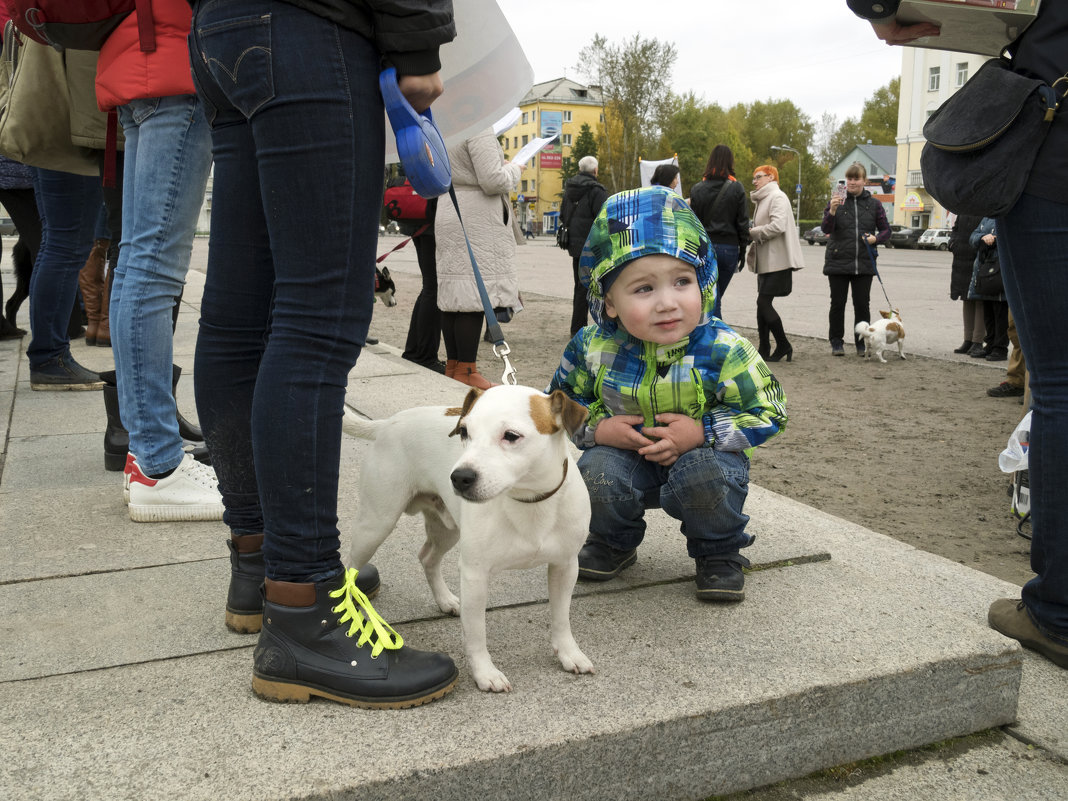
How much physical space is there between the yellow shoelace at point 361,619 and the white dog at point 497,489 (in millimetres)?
178

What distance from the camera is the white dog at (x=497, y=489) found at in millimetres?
2052

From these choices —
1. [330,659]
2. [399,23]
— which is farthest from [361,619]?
[399,23]

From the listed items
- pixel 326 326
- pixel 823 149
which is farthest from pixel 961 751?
pixel 823 149

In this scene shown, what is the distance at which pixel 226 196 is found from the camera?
215 centimetres

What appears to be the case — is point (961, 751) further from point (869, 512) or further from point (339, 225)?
point (869, 512)

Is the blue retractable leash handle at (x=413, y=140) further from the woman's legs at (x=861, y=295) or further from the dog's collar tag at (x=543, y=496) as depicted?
the woman's legs at (x=861, y=295)

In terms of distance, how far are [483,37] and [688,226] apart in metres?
0.77

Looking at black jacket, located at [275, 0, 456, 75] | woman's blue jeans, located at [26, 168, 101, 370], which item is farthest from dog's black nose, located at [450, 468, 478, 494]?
woman's blue jeans, located at [26, 168, 101, 370]

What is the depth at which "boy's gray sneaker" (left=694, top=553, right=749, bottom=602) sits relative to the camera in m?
2.62

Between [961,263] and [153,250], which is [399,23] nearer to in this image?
[153,250]

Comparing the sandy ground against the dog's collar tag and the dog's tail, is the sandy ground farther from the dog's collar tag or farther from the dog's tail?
the dog's tail

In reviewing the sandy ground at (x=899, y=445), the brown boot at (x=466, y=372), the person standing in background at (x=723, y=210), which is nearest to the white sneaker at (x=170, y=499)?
the sandy ground at (x=899, y=445)

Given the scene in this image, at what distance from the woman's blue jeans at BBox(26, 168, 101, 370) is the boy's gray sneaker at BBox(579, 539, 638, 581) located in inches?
143

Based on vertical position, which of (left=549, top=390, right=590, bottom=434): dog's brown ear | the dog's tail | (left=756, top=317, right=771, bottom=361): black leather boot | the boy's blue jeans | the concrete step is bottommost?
(left=756, top=317, right=771, bottom=361): black leather boot
